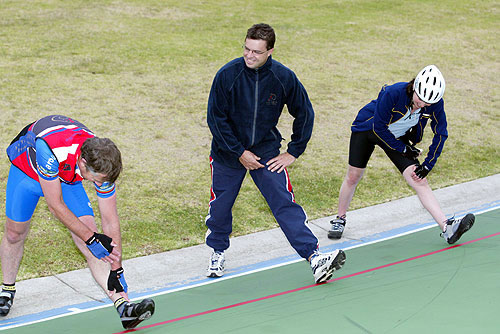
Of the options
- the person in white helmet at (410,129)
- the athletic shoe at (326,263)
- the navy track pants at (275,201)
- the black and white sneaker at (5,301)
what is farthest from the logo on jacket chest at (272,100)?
the black and white sneaker at (5,301)

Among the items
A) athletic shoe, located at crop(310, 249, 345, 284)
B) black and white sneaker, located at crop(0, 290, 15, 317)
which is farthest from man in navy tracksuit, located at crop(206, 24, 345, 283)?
black and white sneaker, located at crop(0, 290, 15, 317)

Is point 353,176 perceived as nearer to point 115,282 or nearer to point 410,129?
point 410,129

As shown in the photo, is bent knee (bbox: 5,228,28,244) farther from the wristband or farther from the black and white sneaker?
the wristband

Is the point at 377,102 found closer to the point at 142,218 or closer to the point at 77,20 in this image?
the point at 142,218

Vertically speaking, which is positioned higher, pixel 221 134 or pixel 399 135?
pixel 221 134

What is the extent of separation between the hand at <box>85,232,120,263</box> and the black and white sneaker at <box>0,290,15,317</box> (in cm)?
101

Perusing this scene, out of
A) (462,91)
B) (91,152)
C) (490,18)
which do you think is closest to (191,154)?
(91,152)

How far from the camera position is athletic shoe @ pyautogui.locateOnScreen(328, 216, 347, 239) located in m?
6.56

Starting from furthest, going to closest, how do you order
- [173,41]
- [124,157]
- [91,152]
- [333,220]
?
[173,41] → [124,157] → [333,220] → [91,152]

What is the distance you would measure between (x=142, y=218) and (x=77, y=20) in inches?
309

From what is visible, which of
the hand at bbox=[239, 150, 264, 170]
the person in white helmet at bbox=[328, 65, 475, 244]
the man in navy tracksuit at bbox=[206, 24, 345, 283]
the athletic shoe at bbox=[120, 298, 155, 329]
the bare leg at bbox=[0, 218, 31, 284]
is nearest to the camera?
the athletic shoe at bbox=[120, 298, 155, 329]

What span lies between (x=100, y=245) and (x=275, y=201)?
1524 mm

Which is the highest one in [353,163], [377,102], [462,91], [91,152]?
[91,152]

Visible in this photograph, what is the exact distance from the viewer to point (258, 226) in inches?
268
